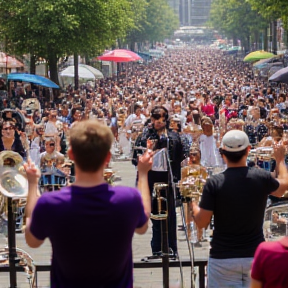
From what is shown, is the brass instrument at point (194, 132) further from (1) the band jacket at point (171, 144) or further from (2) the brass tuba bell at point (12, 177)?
(2) the brass tuba bell at point (12, 177)

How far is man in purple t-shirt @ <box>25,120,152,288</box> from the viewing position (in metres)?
3.88

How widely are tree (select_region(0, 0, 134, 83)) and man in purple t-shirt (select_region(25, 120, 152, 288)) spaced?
28.4 m

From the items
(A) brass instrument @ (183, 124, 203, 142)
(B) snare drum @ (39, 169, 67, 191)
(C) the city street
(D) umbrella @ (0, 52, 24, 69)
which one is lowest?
(C) the city street

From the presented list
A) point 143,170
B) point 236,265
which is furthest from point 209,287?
point 143,170

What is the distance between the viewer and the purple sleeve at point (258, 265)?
394 cm

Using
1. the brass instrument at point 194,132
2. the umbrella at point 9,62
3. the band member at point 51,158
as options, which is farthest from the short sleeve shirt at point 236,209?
the umbrella at point 9,62

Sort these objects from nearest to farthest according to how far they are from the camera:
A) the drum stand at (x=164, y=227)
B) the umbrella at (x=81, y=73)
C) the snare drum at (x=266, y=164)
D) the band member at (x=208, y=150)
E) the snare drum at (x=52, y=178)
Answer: the drum stand at (x=164, y=227)
the snare drum at (x=52, y=178)
the snare drum at (x=266, y=164)
the band member at (x=208, y=150)
the umbrella at (x=81, y=73)

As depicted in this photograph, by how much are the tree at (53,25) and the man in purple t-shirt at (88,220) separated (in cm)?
2844

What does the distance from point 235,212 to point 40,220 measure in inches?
61.3

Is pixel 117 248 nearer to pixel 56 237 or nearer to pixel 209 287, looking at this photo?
pixel 56 237

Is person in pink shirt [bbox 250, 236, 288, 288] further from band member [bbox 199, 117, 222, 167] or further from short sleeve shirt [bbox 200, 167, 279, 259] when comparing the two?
band member [bbox 199, 117, 222, 167]

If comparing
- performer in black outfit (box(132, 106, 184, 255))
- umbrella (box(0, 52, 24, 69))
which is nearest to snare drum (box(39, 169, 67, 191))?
performer in black outfit (box(132, 106, 184, 255))

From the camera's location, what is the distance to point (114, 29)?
1567 inches

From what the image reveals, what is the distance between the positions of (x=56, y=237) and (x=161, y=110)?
16.6ft
